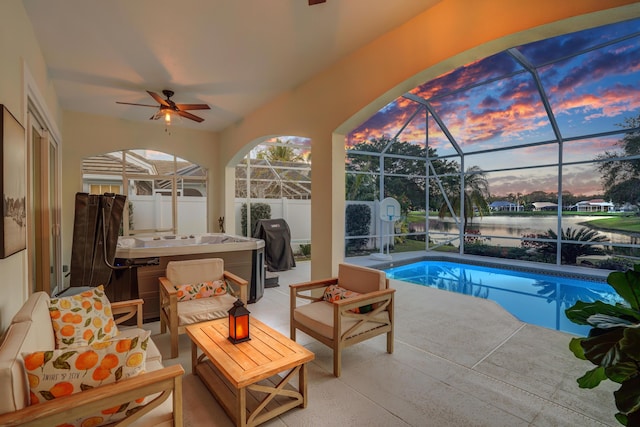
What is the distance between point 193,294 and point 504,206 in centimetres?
839

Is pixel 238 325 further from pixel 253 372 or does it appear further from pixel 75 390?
pixel 75 390

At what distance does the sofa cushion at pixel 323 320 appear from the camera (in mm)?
2645

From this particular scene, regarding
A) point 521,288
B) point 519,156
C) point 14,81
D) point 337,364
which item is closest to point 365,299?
point 337,364

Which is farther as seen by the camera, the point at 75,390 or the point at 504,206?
the point at 504,206

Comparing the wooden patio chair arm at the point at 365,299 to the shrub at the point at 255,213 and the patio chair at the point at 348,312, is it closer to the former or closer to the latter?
the patio chair at the point at 348,312

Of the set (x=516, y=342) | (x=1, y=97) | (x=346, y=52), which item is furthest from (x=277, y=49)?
(x=516, y=342)

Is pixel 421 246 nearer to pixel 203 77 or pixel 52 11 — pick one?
pixel 203 77

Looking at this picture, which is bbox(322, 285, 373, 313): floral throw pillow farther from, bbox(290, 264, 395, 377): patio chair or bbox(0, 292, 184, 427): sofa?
bbox(0, 292, 184, 427): sofa

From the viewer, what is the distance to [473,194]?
29.4ft

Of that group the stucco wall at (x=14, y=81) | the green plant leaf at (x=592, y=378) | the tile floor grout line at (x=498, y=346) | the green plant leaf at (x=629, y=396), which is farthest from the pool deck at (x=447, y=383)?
the stucco wall at (x=14, y=81)

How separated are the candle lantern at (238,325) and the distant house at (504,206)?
8.43 m

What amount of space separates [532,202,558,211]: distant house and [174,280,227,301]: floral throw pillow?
26.5 ft

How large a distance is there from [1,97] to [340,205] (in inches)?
121

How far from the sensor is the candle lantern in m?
2.23
